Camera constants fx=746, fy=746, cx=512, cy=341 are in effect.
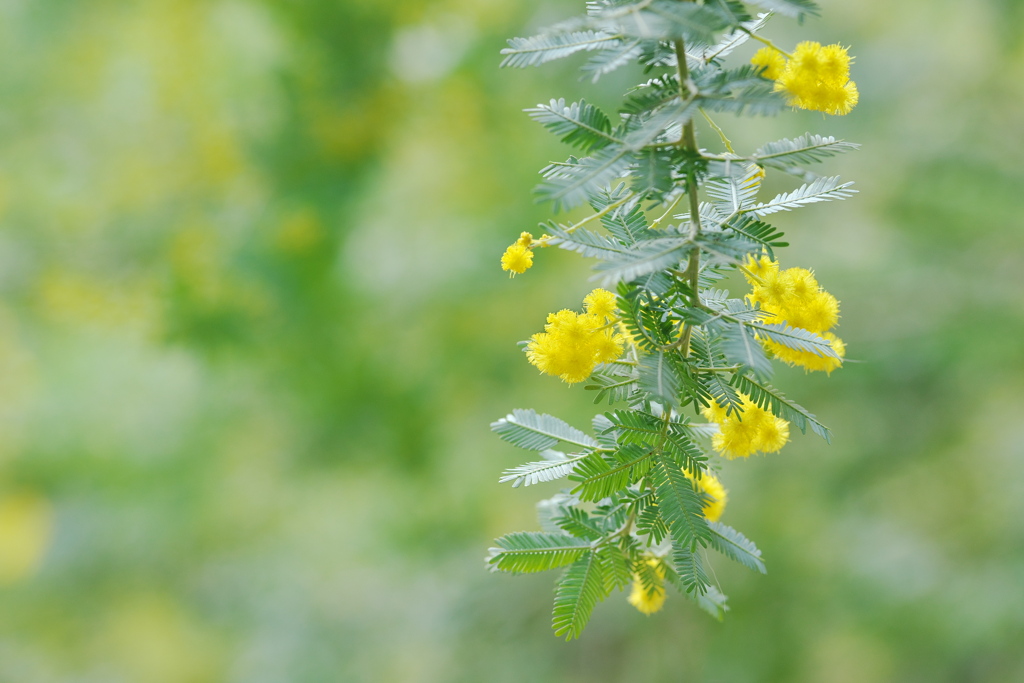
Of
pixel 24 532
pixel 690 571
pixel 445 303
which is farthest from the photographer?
A: pixel 24 532

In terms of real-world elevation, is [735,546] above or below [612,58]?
below

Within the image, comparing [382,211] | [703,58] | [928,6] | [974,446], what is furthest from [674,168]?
[928,6]

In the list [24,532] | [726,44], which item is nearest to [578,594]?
[726,44]

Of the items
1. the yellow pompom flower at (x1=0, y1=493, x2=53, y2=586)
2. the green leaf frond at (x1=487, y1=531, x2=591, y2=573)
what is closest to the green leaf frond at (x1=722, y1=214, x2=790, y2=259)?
the green leaf frond at (x1=487, y1=531, x2=591, y2=573)

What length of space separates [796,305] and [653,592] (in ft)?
0.65

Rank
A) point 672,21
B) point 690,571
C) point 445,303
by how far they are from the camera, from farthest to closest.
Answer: point 445,303 < point 690,571 < point 672,21

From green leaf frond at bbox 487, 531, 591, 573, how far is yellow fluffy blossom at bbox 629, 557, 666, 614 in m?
0.05

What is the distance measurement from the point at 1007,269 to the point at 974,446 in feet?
1.69

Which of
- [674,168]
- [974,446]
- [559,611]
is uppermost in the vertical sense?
[974,446]

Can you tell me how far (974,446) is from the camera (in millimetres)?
2121

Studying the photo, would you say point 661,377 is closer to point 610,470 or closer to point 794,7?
point 610,470

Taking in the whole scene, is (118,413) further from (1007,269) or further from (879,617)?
(1007,269)

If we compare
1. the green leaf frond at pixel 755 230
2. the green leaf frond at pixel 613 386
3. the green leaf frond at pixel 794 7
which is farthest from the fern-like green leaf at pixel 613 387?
the green leaf frond at pixel 794 7

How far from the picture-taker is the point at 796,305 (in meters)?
0.43
